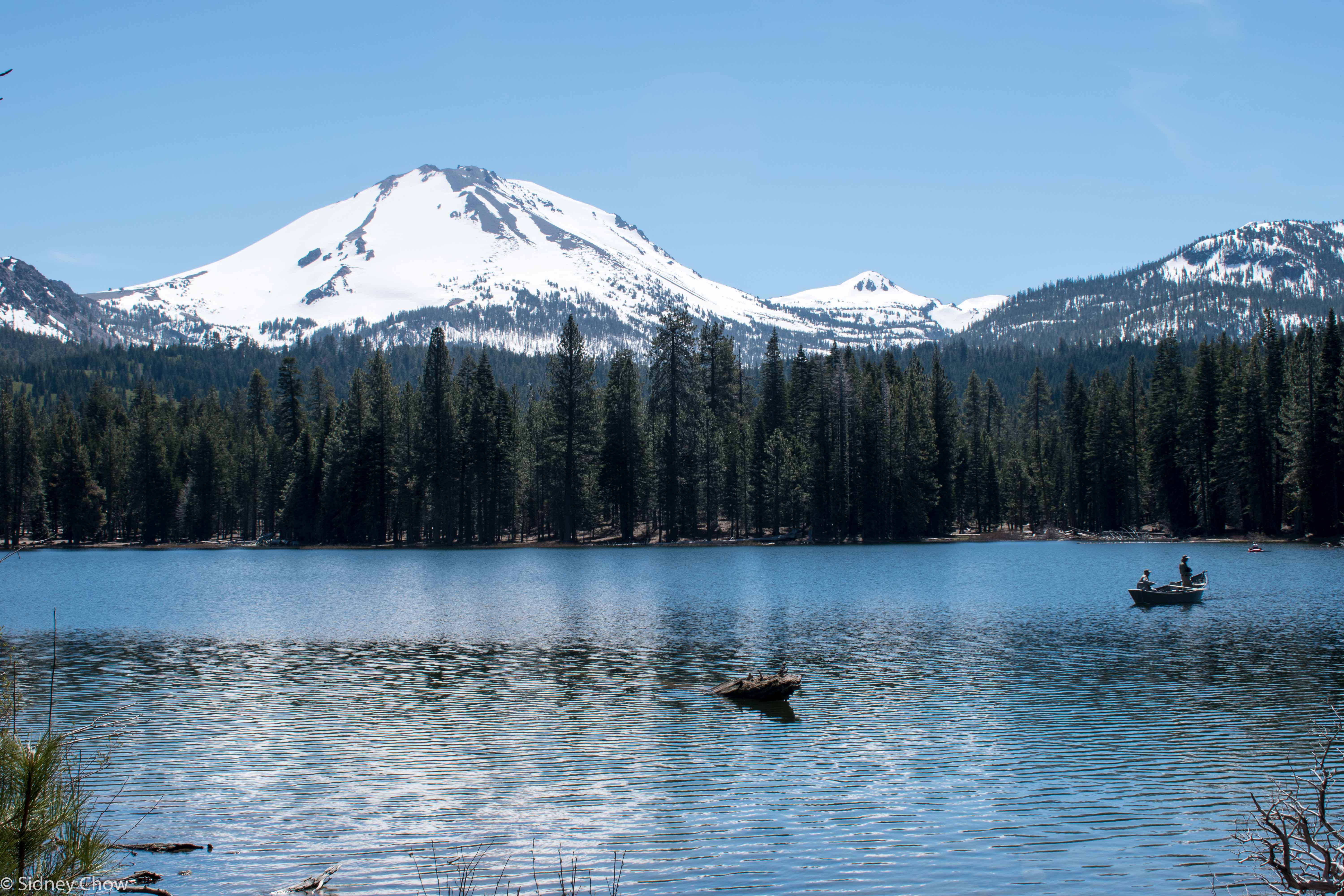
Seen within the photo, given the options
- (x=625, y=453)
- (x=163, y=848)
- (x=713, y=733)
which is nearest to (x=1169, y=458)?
(x=625, y=453)

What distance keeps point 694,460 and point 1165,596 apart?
57051 millimetres

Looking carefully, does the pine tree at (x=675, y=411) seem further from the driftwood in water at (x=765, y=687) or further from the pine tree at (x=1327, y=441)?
the driftwood in water at (x=765, y=687)

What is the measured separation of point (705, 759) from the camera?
18.5 metres

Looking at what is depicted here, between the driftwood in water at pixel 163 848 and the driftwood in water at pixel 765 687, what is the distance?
40.6 feet

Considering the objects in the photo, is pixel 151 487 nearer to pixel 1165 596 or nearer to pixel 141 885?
pixel 1165 596

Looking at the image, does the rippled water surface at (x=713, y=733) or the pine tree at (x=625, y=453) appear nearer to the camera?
Answer: the rippled water surface at (x=713, y=733)

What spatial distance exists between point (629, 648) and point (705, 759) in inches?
539

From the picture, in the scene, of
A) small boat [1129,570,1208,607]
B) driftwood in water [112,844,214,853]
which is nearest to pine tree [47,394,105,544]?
small boat [1129,570,1208,607]

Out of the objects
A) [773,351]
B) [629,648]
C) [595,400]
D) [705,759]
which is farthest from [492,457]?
[705,759]

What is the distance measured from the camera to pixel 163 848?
13945 millimetres

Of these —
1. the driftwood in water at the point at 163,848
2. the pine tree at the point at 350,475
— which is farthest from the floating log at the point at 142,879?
the pine tree at the point at 350,475

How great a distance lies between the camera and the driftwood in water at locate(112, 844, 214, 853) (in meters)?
13.9

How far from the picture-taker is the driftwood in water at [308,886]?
40.1 ft

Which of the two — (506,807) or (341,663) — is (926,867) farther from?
(341,663)
